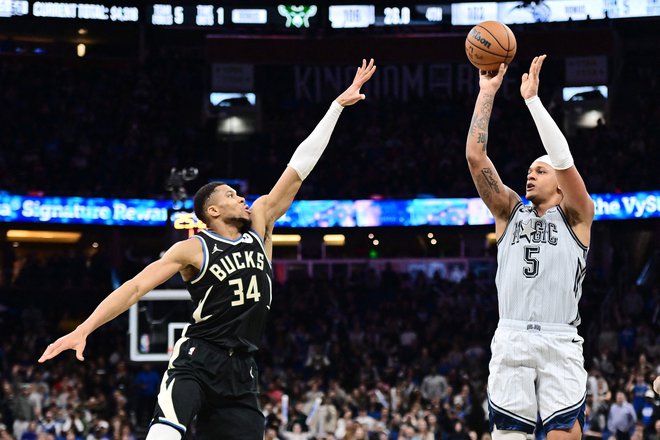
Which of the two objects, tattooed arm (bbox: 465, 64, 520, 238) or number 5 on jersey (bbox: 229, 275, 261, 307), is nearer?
number 5 on jersey (bbox: 229, 275, 261, 307)

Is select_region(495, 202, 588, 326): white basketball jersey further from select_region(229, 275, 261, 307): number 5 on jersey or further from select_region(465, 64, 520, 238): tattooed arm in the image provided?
select_region(229, 275, 261, 307): number 5 on jersey

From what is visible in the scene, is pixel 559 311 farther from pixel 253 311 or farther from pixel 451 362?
pixel 451 362

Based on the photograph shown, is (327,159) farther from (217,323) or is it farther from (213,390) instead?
(213,390)

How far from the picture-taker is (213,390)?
6.16 meters

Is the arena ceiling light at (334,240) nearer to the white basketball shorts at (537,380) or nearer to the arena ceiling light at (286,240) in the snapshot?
the arena ceiling light at (286,240)

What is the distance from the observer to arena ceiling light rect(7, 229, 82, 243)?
99.7 feet

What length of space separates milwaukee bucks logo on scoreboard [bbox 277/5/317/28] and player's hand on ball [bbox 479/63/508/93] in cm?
2278

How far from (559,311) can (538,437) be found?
11352 millimetres

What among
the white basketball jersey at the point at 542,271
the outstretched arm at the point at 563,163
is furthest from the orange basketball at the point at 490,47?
the white basketball jersey at the point at 542,271

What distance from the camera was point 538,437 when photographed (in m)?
17.2

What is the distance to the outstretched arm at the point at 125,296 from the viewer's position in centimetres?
570

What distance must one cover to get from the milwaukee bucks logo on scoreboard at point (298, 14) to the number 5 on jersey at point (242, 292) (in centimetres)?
2382

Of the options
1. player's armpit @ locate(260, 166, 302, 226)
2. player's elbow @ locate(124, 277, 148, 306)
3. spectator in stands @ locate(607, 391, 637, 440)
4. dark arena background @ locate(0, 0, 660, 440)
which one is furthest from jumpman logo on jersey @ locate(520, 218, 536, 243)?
dark arena background @ locate(0, 0, 660, 440)

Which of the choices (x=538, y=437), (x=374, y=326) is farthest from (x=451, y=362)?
(x=538, y=437)
